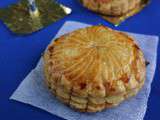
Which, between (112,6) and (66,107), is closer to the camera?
(66,107)

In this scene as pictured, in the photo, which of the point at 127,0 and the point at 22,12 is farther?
the point at 22,12

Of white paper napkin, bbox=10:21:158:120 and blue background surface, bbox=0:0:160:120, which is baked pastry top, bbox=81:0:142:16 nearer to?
blue background surface, bbox=0:0:160:120

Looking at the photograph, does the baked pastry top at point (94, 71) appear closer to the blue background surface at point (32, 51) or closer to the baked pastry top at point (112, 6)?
the blue background surface at point (32, 51)

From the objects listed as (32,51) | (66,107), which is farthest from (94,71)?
(32,51)

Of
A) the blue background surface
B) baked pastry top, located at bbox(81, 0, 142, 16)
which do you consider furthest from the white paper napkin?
baked pastry top, located at bbox(81, 0, 142, 16)

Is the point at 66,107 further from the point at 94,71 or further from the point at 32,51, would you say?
the point at 32,51

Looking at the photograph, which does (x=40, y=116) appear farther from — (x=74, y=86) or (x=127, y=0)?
(x=127, y=0)

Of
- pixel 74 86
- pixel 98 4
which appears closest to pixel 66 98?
pixel 74 86
